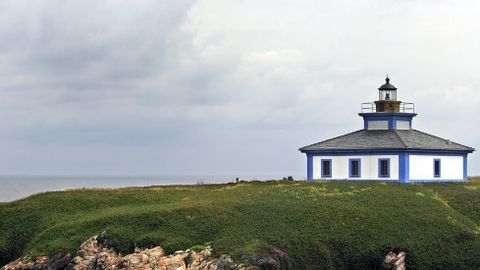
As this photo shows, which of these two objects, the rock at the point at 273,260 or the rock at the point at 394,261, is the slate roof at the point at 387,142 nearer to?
the rock at the point at 394,261

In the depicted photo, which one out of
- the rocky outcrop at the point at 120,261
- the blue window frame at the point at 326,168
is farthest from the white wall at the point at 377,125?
the rocky outcrop at the point at 120,261

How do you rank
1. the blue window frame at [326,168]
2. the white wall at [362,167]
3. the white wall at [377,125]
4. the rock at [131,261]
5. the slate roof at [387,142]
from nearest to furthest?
the rock at [131,261] < the white wall at [362,167] < the slate roof at [387,142] < the blue window frame at [326,168] < the white wall at [377,125]

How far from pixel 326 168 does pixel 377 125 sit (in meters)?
6.92

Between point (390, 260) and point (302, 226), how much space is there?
579 centimetres

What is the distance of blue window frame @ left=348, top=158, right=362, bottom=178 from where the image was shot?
2562 inches

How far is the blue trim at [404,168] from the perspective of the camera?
63019mm

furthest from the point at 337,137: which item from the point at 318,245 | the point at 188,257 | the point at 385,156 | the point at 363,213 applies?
the point at 188,257

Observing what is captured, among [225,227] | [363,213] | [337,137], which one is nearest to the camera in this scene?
[225,227]

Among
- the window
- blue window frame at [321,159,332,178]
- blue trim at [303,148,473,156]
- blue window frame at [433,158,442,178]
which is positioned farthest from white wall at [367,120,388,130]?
blue window frame at [321,159,332,178]

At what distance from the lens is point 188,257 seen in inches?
1687

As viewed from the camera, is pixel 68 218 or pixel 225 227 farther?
A: pixel 68 218

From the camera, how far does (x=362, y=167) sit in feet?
213

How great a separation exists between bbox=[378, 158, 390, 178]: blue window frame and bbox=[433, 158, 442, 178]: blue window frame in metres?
4.41

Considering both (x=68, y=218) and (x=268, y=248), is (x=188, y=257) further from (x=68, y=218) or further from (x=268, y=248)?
(x=68, y=218)
